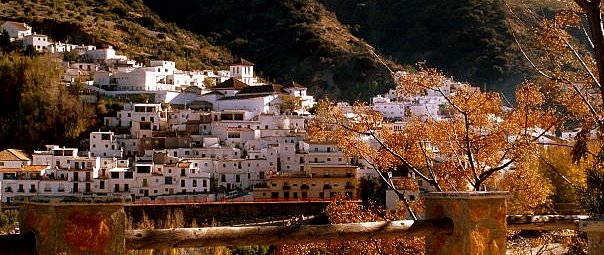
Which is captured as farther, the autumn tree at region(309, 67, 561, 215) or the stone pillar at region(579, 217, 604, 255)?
the autumn tree at region(309, 67, 561, 215)

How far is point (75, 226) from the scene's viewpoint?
108 inches

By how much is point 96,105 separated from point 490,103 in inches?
1466

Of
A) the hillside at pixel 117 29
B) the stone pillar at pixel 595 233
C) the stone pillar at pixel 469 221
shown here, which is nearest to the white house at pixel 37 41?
the hillside at pixel 117 29

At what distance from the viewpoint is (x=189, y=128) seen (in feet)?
136

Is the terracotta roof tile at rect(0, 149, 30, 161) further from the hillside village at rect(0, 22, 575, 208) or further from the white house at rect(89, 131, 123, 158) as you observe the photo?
the white house at rect(89, 131, 123, 158)

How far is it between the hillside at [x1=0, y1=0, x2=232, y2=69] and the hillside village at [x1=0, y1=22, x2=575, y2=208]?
8762 millimetres

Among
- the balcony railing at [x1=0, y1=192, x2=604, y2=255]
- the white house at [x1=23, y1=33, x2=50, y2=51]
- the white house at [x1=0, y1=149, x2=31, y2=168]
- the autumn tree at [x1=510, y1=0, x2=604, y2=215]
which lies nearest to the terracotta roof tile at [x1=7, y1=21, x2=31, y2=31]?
the white house at [x1=23, y1=33, x2=50, y2=51]

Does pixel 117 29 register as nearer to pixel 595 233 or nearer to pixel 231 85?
pixel 231 85

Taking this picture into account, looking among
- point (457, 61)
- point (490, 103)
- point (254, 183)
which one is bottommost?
point (254, 183)

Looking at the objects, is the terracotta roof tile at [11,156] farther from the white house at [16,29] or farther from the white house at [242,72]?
the white house at [242,72]

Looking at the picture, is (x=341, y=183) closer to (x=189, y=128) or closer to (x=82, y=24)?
(x=189, y=128)

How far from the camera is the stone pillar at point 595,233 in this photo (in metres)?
3.31

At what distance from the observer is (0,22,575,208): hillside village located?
33.3m

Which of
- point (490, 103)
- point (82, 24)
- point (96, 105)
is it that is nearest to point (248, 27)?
point (82, 24)
